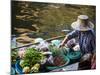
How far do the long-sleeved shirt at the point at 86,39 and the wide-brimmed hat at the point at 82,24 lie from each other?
28mm

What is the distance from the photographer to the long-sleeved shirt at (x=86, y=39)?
1235mm

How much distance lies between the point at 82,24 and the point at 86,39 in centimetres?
11

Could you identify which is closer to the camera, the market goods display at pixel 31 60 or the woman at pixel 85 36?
the market goods display at pixel 31 60

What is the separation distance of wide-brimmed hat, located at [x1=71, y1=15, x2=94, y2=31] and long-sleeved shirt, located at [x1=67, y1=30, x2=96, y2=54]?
0.03 meters

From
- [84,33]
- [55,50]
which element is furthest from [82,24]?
[55,50]

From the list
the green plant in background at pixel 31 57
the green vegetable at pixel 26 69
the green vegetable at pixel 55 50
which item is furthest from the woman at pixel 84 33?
the green vegetable at pixel 26 69

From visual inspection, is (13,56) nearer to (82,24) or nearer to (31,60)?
(31,60)

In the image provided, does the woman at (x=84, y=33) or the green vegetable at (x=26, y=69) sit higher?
the woman at (x=84, y=33)

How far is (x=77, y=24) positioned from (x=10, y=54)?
0.50 m

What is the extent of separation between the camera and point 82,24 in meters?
1.24

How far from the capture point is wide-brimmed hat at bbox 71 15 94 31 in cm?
123

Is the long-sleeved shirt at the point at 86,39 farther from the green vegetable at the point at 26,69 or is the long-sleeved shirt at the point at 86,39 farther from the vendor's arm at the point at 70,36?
the green vegetable at the point at 26,69

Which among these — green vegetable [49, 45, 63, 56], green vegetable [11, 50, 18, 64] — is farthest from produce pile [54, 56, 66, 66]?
green vegetable [11, 50, 18, 64]

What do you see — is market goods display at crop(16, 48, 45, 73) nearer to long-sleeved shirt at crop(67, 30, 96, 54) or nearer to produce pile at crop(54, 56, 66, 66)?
produce pile at crop(54, 56, 66, 66)
